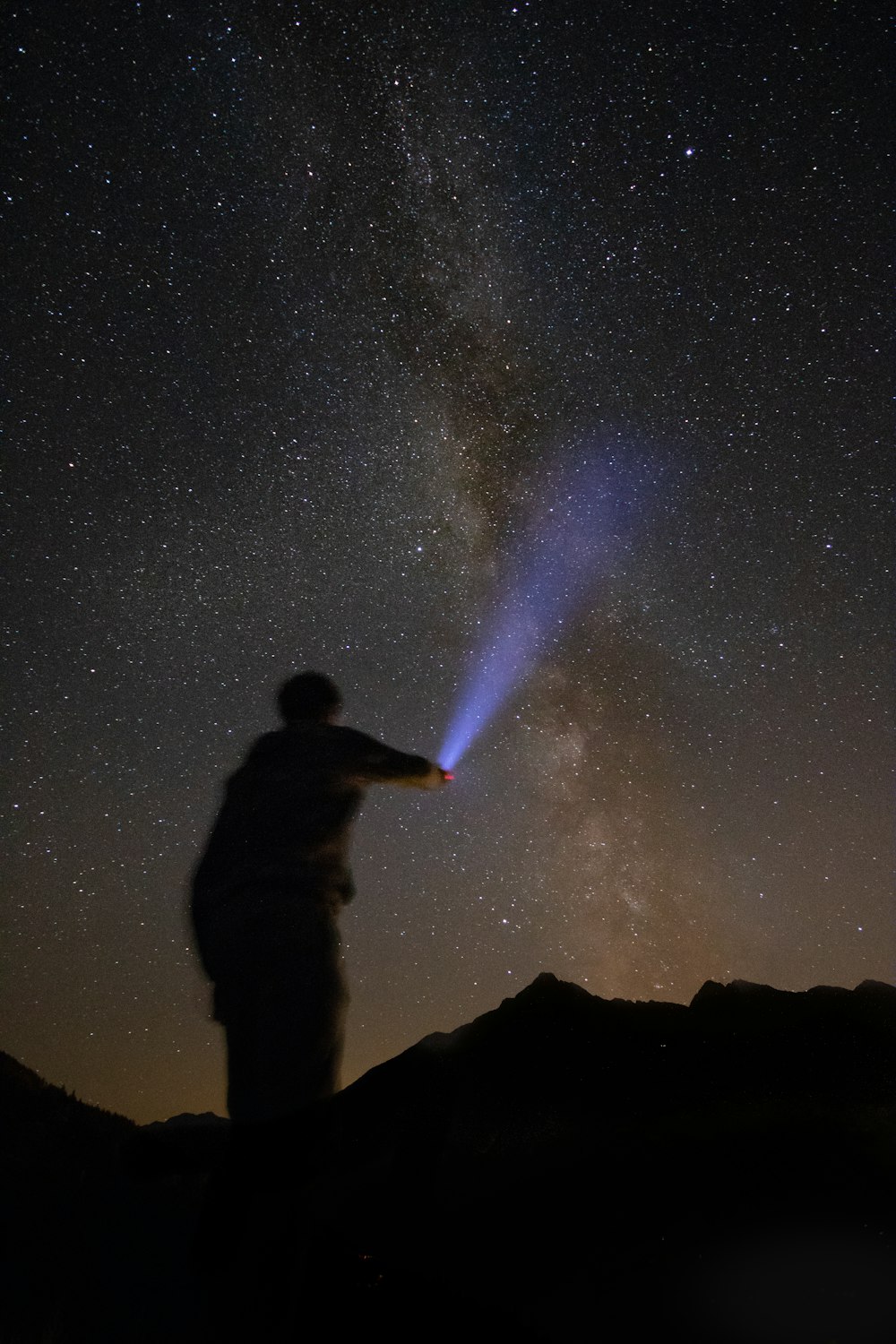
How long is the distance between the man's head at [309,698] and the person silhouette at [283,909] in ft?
0.37

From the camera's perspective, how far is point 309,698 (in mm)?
2629

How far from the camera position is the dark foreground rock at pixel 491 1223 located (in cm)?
187

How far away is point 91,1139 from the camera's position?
352 cm

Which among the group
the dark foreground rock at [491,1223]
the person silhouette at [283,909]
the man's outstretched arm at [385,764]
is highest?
the man's outstretched arm at [385,764]

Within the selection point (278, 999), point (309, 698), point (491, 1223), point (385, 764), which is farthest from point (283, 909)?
point (491, 1223)

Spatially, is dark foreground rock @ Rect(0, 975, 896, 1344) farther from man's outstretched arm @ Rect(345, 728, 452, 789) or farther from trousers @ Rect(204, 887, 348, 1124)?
man's outstretched arm @ Rect(345, 728, 452, 789)

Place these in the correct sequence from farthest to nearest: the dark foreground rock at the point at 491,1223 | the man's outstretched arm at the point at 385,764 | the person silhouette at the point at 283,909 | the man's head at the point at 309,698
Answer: the man's head at the point at 309,698
the man's outstretched arm at the point at 385,764
the person silhouette at the point at 283,909
the dark foreground rock at the point at 491,1223

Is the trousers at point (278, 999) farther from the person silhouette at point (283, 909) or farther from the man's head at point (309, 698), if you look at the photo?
the man's head at point (309, 698)

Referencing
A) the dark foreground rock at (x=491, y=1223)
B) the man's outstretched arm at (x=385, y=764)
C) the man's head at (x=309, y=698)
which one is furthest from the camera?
the man's head at (x=309, y=698)

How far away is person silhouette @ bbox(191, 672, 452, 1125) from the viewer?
1.98 metres

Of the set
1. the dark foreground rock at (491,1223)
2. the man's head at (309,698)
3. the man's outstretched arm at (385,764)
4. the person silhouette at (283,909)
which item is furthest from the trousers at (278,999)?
the man's head at (309,698)

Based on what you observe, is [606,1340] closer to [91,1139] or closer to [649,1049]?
[91,1139]

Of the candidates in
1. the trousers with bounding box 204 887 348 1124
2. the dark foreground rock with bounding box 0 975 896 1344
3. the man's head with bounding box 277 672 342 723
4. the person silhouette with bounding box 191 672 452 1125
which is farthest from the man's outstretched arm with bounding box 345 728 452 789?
the dark foreground rock with bounding box 0 975 896 1344

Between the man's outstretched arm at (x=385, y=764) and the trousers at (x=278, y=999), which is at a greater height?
the man's outstretched arm at (x=385, y=764)
